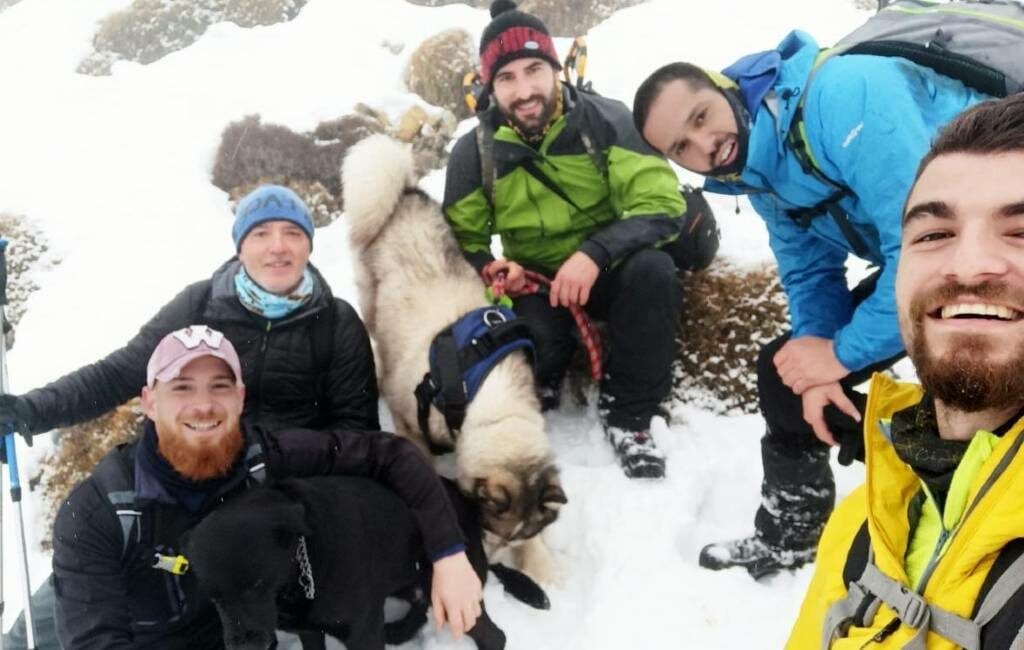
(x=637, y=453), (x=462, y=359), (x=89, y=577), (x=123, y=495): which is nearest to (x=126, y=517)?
(x=123, y=495)

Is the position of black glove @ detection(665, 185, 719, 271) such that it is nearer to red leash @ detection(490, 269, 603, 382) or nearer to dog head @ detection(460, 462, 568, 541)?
red leash @ detection(490, 269, 603, 382)

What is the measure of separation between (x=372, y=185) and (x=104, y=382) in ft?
5.63

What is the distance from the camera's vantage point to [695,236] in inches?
162

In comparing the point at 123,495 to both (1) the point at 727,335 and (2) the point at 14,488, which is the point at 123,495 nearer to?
(2) the point at 14,488

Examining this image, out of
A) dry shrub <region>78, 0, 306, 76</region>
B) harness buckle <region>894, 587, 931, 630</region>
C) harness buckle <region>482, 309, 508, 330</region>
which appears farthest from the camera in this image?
dry shrub <region>78, 0, 306, 76</region>

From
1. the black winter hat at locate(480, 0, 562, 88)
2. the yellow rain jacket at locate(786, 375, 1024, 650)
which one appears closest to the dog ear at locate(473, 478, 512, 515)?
the yellow rain jacket at locate(786, 375, 1024, 650)

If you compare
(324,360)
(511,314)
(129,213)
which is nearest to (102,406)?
(324,360)

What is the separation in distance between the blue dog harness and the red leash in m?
0.40

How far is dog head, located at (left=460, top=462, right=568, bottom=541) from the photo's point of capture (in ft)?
9.36

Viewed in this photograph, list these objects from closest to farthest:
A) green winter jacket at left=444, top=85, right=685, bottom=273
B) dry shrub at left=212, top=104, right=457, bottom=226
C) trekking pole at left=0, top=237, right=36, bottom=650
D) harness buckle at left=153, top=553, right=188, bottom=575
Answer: harness buckle at left=153, top=553, right=188, bottom=575 → trekking pole at left=0, top=237, right=36, bottom=650 → green winter jacket at left=444, top=85, right=685, bottom=273 → dry shrub at left=212, top=104, right=457, bottom=226

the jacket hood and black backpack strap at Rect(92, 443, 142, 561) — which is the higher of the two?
the jacket hood

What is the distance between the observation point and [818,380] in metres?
2.38

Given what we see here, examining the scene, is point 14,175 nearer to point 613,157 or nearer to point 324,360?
point 324,360

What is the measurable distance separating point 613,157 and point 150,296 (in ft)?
13.0
